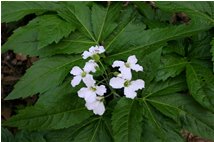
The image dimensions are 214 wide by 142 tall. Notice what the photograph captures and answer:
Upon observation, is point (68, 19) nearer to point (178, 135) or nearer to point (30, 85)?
point (30, 85)

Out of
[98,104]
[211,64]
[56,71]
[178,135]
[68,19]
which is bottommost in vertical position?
[178,135]

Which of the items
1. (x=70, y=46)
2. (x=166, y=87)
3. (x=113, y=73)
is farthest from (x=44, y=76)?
(x=166, y=87)

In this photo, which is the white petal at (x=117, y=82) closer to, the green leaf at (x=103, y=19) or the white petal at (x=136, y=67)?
the white petal at (x=136, y=67)

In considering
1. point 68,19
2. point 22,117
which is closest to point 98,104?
point 22,117

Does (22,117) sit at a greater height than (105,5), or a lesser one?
lesser

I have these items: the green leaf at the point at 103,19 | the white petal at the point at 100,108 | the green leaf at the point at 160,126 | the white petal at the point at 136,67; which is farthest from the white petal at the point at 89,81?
the green leaf at the point at 103,19

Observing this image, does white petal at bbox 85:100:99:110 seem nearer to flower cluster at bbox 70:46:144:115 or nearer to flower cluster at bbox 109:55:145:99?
flower cluster at bbox 70:46:144:115

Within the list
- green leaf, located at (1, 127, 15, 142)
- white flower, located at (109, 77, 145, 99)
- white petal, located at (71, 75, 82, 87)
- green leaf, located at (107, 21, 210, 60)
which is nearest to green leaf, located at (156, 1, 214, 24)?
green leaf, located at (107, 21, 210, 60)
